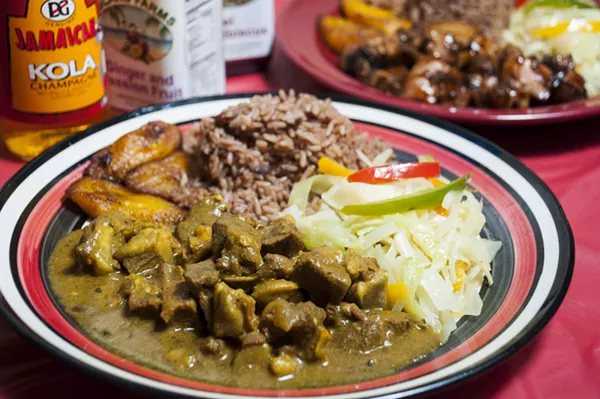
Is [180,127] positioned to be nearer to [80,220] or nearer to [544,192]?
[80,220]

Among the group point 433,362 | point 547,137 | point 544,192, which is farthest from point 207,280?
point 547,137

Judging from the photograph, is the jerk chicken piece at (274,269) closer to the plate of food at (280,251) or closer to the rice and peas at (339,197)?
the plate of food at (280,251)

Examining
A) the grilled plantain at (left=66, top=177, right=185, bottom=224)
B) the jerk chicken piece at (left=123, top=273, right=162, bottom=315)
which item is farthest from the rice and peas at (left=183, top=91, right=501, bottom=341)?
the jerk chicken piece at (left=123, top=273, right=162, bottom=315)

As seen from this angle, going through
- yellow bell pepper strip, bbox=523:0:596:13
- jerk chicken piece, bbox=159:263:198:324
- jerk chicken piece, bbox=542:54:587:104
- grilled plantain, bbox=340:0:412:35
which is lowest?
grilled plantain, bbox=340:0:412:35

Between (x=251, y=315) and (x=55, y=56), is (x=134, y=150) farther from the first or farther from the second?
(x=251, y=315)

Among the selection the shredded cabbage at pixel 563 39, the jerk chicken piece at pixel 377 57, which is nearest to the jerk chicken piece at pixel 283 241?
the jerk chicken piece at pixel 377 57

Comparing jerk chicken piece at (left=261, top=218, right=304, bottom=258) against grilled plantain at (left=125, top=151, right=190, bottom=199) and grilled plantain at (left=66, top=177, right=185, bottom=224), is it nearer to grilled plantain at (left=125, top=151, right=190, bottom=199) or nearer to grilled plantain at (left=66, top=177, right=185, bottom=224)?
grilled plantain at (left=66, top=177, right=185, bottom=224)

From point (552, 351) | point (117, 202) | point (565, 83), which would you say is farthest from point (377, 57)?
point (552, 351)
